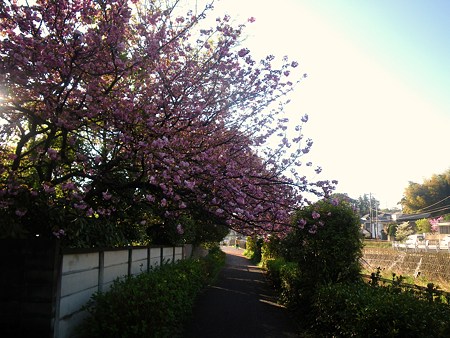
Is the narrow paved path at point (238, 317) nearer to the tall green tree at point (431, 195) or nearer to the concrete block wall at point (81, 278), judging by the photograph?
the concrete block wall at point (81, 278)

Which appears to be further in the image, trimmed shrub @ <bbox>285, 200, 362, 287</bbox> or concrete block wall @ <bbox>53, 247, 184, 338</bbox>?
trimmed shrub @ <bbox>285, 200, 362, 287</bbox>

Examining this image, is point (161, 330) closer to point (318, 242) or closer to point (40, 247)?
point (40, 247)

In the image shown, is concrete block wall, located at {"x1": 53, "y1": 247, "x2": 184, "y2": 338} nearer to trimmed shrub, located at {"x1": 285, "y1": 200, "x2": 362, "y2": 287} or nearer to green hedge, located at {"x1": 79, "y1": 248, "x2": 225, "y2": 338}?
green hedge, located at {"x1": 79, "y1": 248, "x2": 225, "y2": 338}

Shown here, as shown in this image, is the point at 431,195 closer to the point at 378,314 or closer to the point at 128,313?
the point at 378,314

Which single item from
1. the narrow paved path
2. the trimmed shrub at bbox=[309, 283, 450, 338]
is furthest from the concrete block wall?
the trimmed shrub at bbox=[309, 283, 450, 338]

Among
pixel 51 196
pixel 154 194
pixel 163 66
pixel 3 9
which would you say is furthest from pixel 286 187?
pixel 3 9

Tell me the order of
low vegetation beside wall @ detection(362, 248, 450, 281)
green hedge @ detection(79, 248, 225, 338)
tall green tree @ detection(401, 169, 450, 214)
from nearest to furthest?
green hedge @ detection(79, 248, 225, 338)
low vegetation beside wall @ detection(362, 248, 450, 281)
tall green tree @ detection(401, 169, 450, 214)

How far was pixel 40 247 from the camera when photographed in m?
4.98

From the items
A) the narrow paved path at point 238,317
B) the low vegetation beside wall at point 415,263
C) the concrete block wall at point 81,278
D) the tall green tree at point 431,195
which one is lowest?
the narrow paved path at point 238,317

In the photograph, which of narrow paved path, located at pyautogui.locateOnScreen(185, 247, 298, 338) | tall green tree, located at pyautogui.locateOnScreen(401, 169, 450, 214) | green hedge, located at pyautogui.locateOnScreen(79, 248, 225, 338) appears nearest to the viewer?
green hedge, located at pyautogui.locateOnScreen(79, 248, 225, 338)

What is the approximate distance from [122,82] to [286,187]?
3.87 metres

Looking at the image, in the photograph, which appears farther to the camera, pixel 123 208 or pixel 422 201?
pixel 422 201

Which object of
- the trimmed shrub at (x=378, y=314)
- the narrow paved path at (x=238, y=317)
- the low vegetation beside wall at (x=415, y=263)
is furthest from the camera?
the low vegetation beside wall at (x=415, y=263)

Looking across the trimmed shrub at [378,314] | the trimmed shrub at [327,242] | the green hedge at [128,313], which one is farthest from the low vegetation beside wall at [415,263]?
the green hedge at [128,313]
